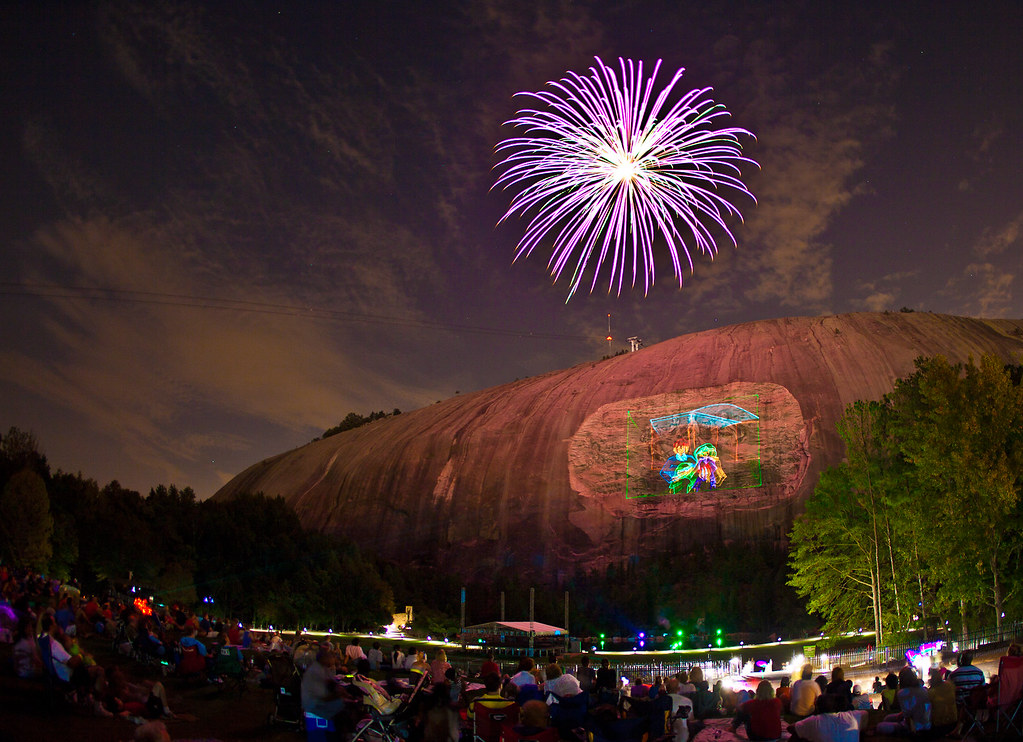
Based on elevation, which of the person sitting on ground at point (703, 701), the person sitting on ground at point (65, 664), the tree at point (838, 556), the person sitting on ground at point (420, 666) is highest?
the tree at point (838, 556)

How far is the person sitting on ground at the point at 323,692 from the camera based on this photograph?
25.6 feet

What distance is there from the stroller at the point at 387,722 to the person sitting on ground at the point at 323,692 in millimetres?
314

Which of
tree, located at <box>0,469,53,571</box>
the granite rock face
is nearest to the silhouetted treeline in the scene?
tree, located at <box>0,469,53,571</box>

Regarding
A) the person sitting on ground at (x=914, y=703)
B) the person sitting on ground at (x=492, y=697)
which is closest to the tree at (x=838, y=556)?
the person sitting on ground at (x=914, y=703)

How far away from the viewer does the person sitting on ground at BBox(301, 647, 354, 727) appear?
7805 millimetres

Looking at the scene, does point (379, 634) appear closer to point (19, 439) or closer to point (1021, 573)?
point (19, 439)

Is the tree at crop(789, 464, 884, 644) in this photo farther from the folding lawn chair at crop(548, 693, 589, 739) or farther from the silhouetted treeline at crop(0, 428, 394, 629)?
the silhouetted treeline at crop(0, 428, 394, 629)

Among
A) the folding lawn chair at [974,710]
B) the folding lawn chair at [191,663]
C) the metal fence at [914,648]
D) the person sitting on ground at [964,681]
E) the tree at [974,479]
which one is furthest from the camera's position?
the tree at [974,479]

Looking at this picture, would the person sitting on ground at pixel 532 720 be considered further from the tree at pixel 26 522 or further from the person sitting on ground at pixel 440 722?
the tree at pixel 26 522

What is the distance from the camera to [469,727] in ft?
32.1

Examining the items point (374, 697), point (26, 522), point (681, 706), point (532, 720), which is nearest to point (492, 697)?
point (532, 720)

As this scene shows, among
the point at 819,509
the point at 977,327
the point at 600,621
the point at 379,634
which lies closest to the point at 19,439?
the point at 379,634

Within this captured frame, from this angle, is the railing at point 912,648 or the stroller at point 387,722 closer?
the stroller at point 387,722

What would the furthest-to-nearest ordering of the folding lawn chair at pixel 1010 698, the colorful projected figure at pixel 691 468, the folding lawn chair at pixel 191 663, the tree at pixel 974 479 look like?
the colorful projected figure at pixel 691 468
the tree at pixel 974 479
the folding lawn chair at pixel 191 663
the folding lawn chair at pixel 1010 698
